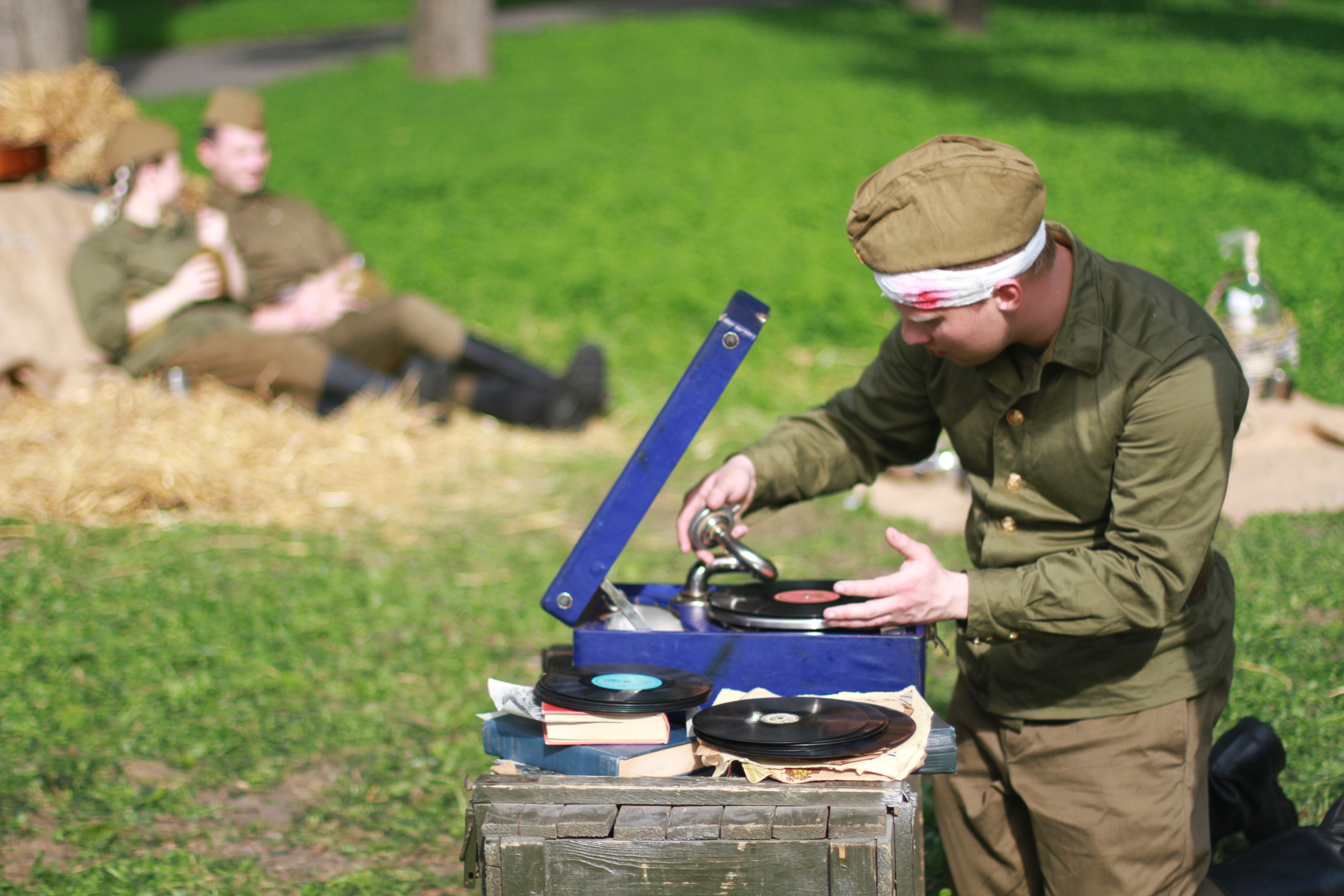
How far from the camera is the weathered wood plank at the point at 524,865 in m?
2.01

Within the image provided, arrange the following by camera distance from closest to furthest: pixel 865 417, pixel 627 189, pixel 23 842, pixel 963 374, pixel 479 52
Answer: pixel 963 374 → pixel 865 417 → pixel 23 842 → pixel 627 189 → pixel 479 52

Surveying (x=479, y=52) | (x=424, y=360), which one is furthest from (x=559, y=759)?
(x=479, y=52)

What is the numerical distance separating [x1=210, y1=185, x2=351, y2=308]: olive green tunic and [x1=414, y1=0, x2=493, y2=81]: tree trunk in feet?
28.1

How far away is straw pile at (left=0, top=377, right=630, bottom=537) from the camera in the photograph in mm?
5777

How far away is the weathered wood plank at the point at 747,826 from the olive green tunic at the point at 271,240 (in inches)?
238

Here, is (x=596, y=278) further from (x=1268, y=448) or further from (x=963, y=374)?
(x=963, y=374)

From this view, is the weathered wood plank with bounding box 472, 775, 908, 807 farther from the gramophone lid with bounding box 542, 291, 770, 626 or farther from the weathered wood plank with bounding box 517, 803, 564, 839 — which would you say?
the gramophone lid with bounding box 542, 291, 770, 626

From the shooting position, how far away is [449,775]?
3.83 metres

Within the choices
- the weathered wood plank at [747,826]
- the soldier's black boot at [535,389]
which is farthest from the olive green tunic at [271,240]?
the weathered wood plank at [747,826]

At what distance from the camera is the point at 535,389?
726cm

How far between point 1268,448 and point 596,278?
505cm

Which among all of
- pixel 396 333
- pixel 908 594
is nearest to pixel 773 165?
pixel 396 333

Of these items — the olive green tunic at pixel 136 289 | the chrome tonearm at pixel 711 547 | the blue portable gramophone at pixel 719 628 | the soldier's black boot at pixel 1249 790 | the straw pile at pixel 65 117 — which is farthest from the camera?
the straw pile at pixel 65 117

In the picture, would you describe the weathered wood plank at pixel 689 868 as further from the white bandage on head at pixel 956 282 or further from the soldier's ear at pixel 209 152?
the soldier's ear at pixel 209 152
